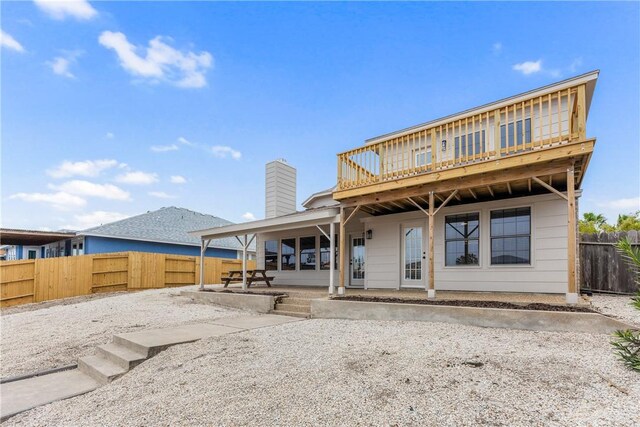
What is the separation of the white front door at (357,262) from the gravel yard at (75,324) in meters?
4.00

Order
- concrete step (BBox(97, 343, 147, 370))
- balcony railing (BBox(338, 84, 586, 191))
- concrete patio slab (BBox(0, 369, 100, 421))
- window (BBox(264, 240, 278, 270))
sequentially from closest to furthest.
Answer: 1. concrete patio slab (BBox(0, 369, 100, 421))
2. concrete step (BBox(97, 343, 147, 370))
3. balcony railing (BBox(338, 84, 586, 191))
4. window (BBox(264, 240, 278, 270))

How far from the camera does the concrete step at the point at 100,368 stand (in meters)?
4.57

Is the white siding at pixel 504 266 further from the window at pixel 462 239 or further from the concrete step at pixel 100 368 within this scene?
the concrete step at pixel 100 368

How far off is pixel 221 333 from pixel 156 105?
11.9 metres

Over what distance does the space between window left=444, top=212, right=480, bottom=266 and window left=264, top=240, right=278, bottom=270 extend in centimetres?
722

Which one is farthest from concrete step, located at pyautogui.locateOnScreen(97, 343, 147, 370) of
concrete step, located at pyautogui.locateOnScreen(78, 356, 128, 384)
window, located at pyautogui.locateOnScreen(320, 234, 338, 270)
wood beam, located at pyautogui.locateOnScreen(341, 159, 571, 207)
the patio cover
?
window, located at pyautogui.locateOnScreen(320, 234, 338, 270)

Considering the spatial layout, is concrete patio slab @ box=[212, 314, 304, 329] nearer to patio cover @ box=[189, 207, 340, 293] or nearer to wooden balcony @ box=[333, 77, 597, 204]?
patio cover @ box=[189, 207, 340, 293]

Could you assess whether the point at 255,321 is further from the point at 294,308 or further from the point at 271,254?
the point at 271,254

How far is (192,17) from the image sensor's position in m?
10.5

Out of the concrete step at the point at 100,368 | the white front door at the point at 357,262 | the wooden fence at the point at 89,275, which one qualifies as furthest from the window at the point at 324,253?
the wooden fence at the point at 89,275

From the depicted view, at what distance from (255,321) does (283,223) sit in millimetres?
3584

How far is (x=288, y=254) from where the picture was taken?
13.5 metres

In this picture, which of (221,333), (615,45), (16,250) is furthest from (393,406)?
(16,250)

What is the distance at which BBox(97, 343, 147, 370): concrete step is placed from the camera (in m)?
4.82
